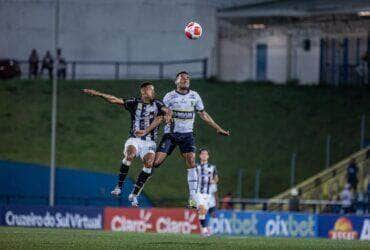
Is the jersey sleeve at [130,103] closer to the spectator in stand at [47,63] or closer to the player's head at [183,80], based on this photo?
the player's head at [183,80]

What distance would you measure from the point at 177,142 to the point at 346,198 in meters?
15.8

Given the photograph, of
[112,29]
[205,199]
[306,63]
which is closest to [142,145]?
[205,199]

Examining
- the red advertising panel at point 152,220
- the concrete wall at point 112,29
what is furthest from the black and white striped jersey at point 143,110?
the concrete wall at point 112,29

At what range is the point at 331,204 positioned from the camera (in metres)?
40.4

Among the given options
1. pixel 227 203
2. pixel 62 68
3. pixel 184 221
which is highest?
pixel 62 68

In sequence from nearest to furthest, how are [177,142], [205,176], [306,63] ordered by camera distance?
[177,142] < [205,176] < [306,63]

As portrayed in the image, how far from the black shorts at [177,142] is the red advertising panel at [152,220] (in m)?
11.6

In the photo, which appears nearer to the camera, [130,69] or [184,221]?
[184,221]

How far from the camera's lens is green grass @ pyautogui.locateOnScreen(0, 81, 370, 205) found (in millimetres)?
49438

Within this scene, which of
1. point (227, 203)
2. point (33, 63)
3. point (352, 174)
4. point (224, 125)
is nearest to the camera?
point (227, 203)

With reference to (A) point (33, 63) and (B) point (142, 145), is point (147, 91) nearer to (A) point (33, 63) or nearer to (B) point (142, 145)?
(B) point (142, 145)

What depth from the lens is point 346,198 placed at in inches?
1642

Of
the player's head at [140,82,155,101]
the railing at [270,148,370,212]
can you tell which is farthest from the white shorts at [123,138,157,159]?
the railing at [270,148,370,212]

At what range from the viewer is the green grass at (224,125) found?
162ft
